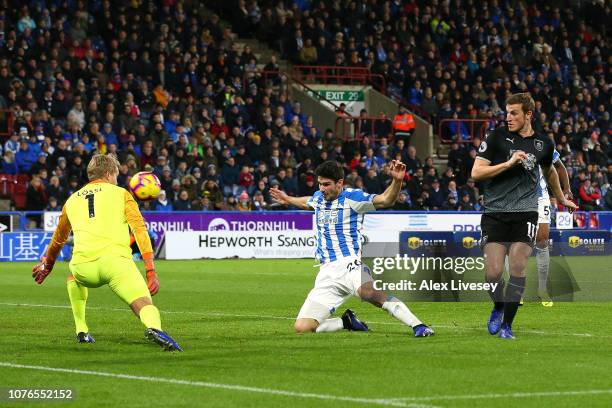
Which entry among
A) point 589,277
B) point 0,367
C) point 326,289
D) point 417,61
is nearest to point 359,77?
point 417,61

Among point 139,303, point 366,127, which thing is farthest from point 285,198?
point 366,127

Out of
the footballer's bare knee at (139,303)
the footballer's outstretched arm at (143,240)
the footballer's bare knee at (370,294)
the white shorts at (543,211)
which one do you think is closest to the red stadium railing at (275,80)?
the white shorts at (543,211)

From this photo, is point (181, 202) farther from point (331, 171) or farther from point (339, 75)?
point (331, 171)

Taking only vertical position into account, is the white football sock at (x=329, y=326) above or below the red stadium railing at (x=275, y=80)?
below

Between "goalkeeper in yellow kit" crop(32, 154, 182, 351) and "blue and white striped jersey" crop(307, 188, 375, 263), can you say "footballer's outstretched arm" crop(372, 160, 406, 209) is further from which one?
"goalkeeper in yellow kit" crop(32, 154, 182, 351)

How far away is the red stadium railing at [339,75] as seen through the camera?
135 ft

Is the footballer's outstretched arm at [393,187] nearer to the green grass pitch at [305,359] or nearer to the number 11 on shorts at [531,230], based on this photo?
the green grass pitch at [305,359]

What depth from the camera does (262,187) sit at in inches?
1324

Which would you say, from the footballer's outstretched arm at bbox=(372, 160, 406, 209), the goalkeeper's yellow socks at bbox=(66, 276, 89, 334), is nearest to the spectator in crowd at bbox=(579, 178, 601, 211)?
the footballer's outstretched arm at bbox=(372, 160, 406, 209)

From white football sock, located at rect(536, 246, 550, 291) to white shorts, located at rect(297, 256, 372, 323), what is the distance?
489 centimetres

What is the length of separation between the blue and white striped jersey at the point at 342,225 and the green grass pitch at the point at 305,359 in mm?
843

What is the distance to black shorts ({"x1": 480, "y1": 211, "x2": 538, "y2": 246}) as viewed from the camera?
12.0m

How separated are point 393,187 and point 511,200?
1.42 meters

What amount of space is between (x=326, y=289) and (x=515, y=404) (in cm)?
472
